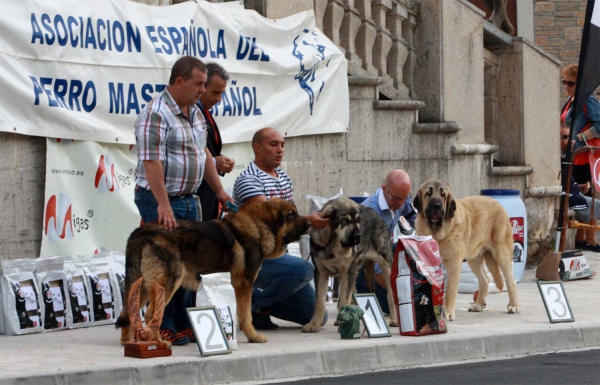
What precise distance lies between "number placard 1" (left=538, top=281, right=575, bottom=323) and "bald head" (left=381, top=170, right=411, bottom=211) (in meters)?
1.31

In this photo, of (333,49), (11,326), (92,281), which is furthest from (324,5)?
(11,326)

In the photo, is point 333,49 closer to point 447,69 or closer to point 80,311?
point 447,69

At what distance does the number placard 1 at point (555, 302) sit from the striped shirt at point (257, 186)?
232 centimetres

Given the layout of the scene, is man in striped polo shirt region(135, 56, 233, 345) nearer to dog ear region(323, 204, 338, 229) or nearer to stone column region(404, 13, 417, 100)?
dog ear region(323, 204, 338, 229)

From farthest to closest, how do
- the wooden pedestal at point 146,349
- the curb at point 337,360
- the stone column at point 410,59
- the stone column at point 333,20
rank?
the stone column at point 410,59 < the stone column at point 333,20 < the wooden pedestal at point 146,349 < the curb at point 337,360

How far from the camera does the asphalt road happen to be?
23.8 ft

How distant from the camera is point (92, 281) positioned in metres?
9.45

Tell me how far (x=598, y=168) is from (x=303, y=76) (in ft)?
12.4

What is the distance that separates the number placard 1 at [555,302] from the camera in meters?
9.55

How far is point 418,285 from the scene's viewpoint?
8695 millimetres

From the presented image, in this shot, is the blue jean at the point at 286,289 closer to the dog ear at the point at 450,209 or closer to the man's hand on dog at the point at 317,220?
the man's hand on dog at the point at 317,220

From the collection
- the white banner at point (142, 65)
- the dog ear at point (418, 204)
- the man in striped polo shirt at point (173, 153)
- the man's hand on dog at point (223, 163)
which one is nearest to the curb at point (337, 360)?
the man in striped polo shirt at point (173, 153)

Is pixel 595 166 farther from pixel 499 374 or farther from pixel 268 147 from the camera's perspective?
pixel 499 374

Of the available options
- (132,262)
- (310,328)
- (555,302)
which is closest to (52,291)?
(132,262)
